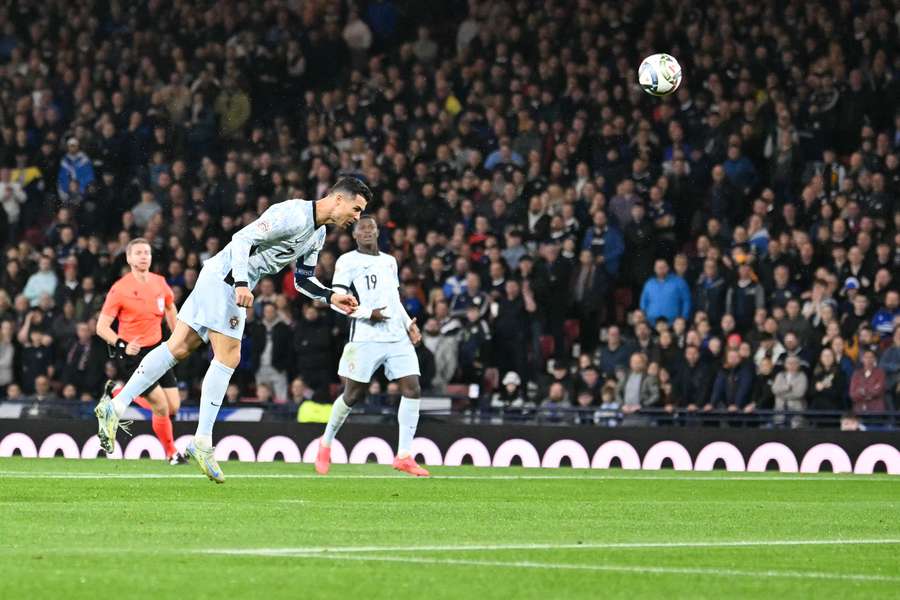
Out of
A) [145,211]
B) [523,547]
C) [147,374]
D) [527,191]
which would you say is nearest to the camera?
[523,547]

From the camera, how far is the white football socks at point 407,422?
623 inches

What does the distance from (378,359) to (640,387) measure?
5800 mm

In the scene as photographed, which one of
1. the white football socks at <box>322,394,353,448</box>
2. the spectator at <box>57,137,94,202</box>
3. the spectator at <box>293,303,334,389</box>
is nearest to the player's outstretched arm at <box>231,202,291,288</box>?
the white football socks at <box>322,394,353,448</box>

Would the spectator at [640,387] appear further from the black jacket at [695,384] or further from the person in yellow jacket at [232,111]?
the person in yellow jacket at [232,111]

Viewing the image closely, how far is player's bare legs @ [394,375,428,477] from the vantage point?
1575cm

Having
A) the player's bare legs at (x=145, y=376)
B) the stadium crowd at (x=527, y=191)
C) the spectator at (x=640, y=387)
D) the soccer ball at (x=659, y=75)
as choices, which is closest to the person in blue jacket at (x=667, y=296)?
the stadium crowd at (x=527, y=191)

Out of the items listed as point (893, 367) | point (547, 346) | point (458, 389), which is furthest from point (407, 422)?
point (547, 346)

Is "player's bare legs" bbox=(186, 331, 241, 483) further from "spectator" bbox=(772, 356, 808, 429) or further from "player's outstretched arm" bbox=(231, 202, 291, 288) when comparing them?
"spectator" bbox=(772, 356, 808, 429)

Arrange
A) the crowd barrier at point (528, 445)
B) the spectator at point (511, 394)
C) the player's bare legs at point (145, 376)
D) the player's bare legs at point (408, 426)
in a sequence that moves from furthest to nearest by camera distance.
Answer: the spectator at point (511, 394), the crowd barrier at point (528, 445), the player's bare legs at point (408, 426), the player's bare legs at point (145, 376)

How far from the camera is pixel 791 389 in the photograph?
20047mm

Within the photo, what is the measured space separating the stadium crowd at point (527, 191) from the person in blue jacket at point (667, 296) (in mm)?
29

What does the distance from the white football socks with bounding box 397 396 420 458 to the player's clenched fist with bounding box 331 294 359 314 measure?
2978mm

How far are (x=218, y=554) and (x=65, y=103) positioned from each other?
23021 mm

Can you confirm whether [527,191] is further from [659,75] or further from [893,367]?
[893,367]
